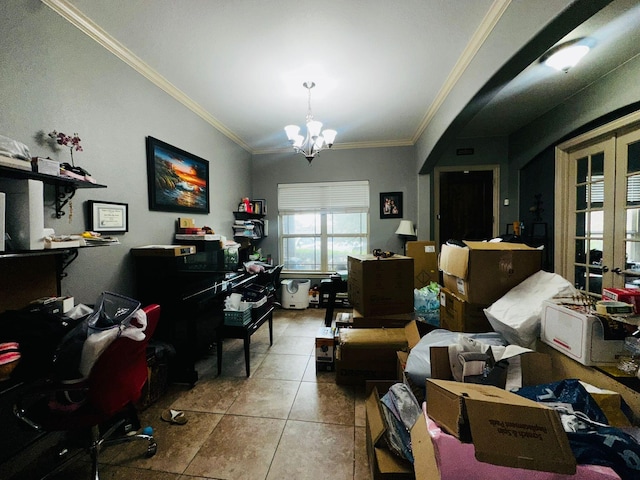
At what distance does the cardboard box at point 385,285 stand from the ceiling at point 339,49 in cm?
161

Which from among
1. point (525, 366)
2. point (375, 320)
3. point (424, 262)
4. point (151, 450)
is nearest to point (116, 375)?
point (151, 450)

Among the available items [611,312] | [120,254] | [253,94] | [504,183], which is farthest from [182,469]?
[504,183]

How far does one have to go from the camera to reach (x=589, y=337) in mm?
1076

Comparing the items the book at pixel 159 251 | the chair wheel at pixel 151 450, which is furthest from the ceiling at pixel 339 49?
the chair wheel at pixel 151 450

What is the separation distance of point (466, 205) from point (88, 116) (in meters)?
5.11

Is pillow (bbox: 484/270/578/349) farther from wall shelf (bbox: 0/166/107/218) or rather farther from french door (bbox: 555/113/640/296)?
wall shelf (bbox: 0/166/107/218)

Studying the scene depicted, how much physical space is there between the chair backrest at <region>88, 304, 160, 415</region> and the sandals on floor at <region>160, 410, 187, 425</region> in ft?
2.01

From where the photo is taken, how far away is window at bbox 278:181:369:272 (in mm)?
4754

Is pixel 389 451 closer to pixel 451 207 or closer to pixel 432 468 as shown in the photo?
pixel 432 468

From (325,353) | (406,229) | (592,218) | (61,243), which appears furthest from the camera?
(406,229)

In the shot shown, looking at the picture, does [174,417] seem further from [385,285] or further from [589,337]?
[589,337]

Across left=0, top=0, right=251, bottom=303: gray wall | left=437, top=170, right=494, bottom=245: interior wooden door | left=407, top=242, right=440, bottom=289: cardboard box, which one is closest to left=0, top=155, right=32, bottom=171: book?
left=0, top=0, right=251, bottom=303: gray wall

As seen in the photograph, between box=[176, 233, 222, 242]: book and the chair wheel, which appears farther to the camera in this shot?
box=[176, 233, 222, 242]: book

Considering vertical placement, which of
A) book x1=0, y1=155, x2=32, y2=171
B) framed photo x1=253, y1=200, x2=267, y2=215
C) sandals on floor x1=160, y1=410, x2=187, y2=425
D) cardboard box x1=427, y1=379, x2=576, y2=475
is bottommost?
sandals on floor x1=160, y1=410, x2=187, y2=425
